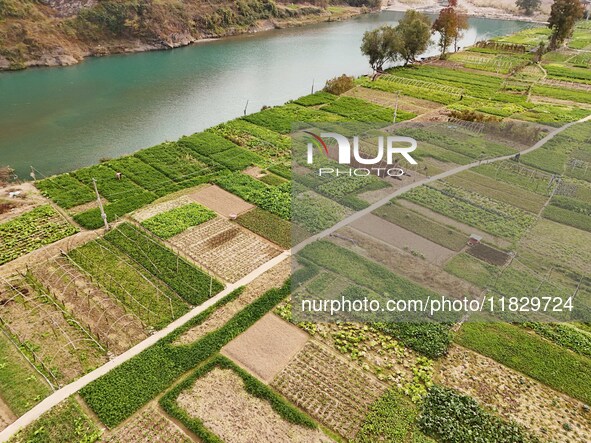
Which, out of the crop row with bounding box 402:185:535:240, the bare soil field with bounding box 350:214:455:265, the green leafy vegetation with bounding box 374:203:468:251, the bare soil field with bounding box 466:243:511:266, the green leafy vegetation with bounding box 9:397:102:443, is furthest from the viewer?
the crop row with bounding box 402:185:535:240

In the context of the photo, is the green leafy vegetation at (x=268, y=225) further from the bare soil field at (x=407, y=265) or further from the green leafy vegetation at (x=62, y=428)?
the green leafy vegetation at (x=62, y=428)

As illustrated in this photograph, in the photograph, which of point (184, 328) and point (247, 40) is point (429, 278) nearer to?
point (184, 328)

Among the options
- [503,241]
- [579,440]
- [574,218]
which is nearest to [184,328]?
[579,440]

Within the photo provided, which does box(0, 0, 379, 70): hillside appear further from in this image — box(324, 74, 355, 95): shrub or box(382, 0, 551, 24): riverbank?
box(382, 0, 551, 24): riverbank

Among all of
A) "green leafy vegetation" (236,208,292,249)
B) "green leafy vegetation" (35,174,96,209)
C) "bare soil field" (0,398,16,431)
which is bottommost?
"bare soil field" (0,398,16,431)

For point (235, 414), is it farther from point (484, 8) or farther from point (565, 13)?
point (484, 8)

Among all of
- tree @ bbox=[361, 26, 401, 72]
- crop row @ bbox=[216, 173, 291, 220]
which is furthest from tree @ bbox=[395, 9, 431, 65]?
crop row @ bbox=[216, 173, 291, 220]
